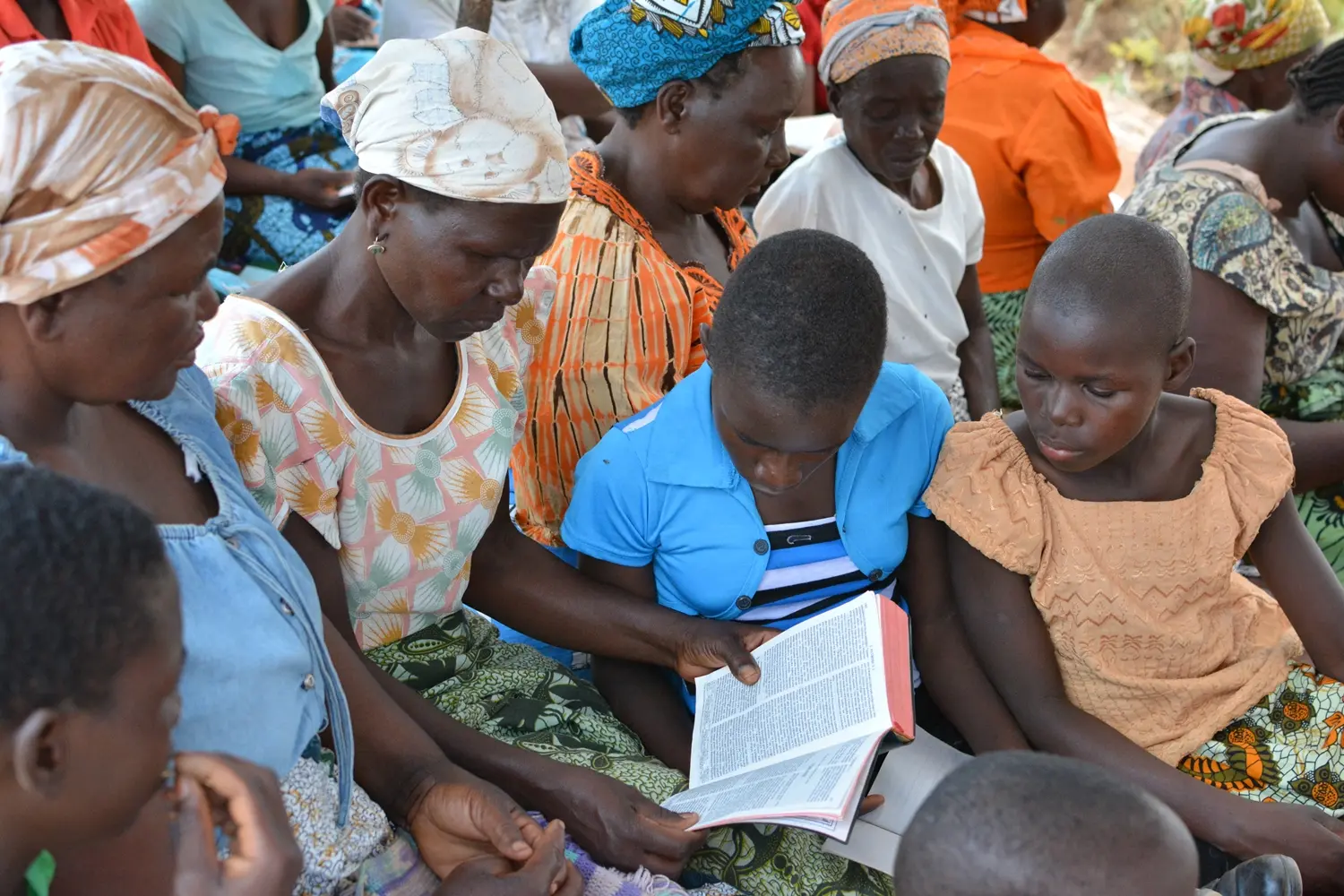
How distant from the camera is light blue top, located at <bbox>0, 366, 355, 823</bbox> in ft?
4.89

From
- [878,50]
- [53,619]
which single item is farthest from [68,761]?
→ [878,50]

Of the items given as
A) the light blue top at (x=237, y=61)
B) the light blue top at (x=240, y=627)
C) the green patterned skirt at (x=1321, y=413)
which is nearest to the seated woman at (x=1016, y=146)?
the green patterned skirt at (x=1321, y=413)

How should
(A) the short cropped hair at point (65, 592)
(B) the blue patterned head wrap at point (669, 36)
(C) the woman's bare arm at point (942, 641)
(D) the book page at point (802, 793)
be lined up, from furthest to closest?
(B) the blue patterned head wrap at point (669, 36) < (C) the woman's bare arm at point (942, 641) < (D) the book page at point (802, 793) < (A) the short cropped hair at point (65, 592)

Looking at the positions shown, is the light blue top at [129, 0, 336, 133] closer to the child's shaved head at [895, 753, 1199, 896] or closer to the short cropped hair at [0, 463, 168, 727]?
the short cropped hair at [0, 463, 168, 727]

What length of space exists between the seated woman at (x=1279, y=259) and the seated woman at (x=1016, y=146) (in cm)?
47

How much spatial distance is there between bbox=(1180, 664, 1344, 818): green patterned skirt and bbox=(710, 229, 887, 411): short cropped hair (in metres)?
0.91

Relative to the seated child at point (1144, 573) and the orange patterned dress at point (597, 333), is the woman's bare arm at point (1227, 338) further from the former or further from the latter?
the orange patterned dress at point (597, 333)

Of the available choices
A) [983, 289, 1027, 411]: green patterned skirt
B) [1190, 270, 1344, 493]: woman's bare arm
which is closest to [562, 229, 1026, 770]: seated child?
[1190, 270, 1344, 493]: woman's bare arm

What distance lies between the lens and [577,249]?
2.42 metres

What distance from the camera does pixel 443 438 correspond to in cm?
204

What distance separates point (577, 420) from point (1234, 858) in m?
1.37

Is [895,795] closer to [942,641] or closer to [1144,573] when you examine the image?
[942,641]

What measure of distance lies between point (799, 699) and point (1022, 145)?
Result: 2.24 meters

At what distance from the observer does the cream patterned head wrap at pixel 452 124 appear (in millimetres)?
1817
